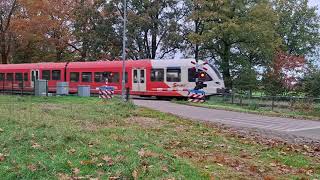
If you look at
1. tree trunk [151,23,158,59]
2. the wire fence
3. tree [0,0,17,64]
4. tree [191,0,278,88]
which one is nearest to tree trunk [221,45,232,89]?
tree [191,0,278,88]

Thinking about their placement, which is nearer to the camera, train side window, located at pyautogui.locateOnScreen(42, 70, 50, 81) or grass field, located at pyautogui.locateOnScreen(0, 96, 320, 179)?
grass field, located at pyautogui.locateOnScreen(0, 96, 320, 179)

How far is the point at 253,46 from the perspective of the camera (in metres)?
46.9

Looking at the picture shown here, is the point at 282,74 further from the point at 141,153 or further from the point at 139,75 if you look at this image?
the point at 141,153

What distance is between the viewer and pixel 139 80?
122 feet

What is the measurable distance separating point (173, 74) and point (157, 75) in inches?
54.4

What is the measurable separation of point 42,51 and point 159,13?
15384 millimetres

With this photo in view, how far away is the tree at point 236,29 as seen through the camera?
44.7m

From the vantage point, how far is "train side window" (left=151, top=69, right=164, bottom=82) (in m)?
35.9

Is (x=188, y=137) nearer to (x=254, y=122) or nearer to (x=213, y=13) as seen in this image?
(x=254, y=122)

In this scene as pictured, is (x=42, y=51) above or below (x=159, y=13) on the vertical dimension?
below

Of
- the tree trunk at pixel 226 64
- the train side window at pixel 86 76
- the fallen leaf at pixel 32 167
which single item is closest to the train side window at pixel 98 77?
the train side window at pixel 86 76

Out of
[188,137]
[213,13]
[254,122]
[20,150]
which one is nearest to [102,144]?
[20,150]

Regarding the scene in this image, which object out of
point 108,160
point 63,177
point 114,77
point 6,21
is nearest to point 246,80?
point 114,77

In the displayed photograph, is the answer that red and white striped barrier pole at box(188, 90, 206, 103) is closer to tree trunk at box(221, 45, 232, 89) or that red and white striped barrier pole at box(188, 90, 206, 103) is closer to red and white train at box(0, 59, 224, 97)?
red and white train at box(0, 59, 224, 97)
